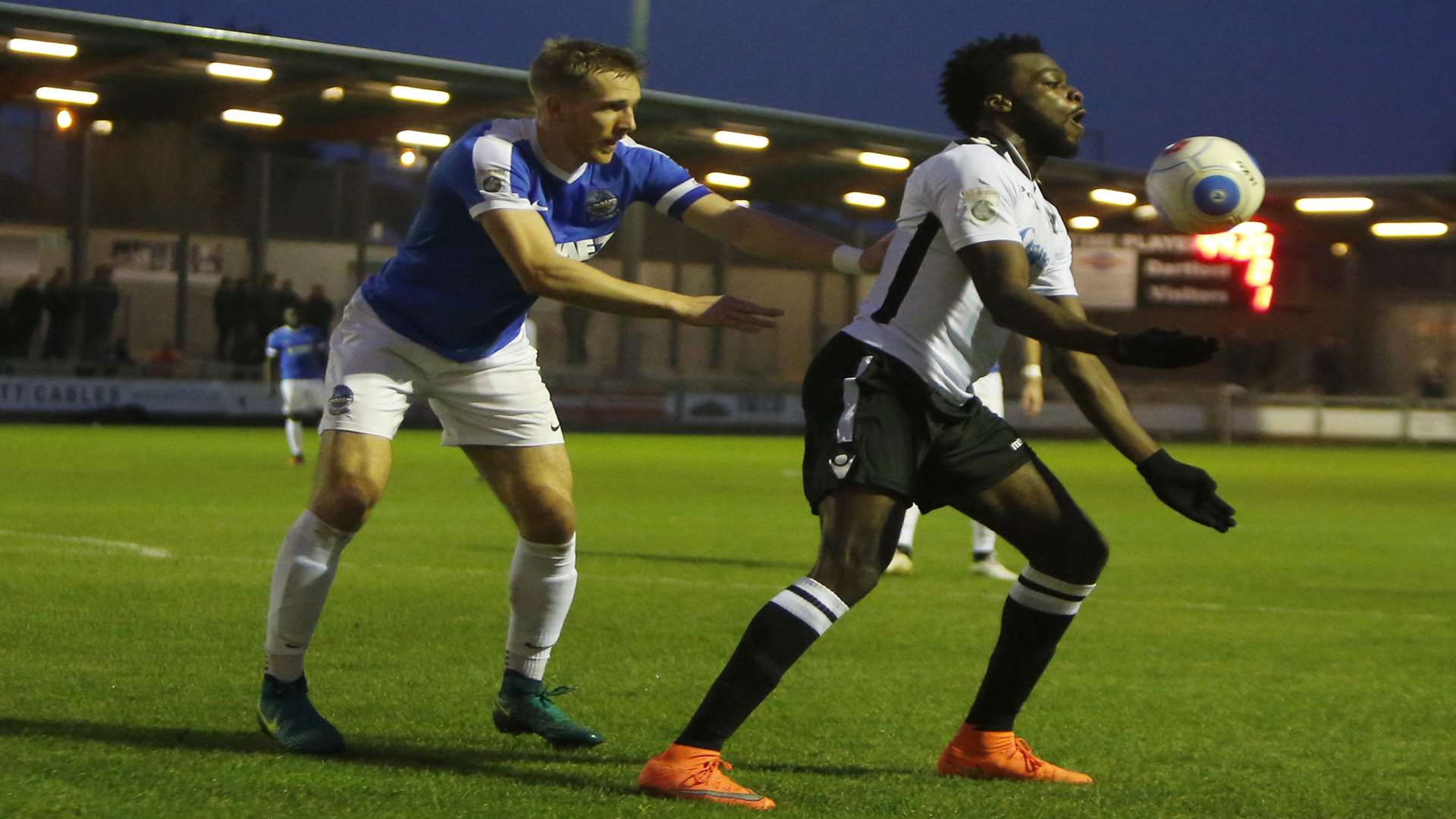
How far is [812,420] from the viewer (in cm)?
494

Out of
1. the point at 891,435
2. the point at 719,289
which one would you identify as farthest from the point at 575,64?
the point at 719,289

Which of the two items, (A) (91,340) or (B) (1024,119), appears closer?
(B) (1024,119)

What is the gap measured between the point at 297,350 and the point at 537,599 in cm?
1932

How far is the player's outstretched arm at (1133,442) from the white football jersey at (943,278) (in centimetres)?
21

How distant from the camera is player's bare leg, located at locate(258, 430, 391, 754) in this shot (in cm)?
545

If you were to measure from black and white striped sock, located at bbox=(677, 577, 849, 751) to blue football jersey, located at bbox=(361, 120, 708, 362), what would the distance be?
4.29 feet

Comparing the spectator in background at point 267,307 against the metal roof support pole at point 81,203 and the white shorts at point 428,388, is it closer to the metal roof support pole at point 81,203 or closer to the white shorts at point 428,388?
the metal roof support pole at point 81,203

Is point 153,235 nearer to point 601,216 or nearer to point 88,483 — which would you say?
point 88,483

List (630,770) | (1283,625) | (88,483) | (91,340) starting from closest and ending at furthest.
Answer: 1. (630,770)
2. (1283,625)
3. (88,483)
4. (91,340)

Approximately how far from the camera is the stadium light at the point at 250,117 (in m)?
34.1

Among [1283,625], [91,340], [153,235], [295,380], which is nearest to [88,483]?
[295,380]

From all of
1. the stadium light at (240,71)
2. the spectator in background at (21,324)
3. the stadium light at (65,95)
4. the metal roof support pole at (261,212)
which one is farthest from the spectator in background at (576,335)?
the stadium light at (240,71)

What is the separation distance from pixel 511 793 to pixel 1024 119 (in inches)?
87.5

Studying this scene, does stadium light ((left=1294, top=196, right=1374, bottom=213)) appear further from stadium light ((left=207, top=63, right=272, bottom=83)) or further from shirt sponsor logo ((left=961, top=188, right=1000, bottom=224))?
shirt sponsor logo ((left=961, top=188, right=1000, bottom=224))
